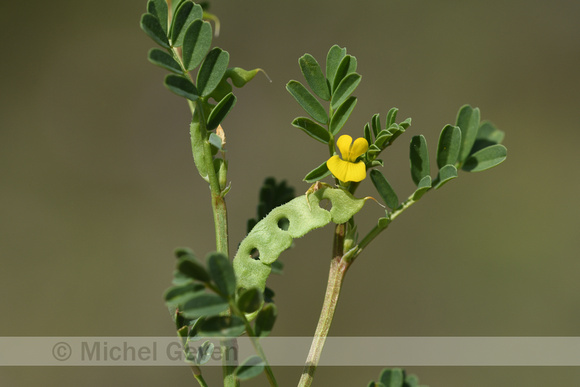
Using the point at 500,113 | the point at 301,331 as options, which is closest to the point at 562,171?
the point at 500,113

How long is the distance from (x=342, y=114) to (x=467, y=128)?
0.83ft

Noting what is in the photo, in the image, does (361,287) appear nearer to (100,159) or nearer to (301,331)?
(301,331)

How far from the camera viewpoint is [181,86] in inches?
25.7

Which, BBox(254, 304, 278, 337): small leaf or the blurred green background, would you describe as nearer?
BBox(254, 304, 278, 337): small leaf

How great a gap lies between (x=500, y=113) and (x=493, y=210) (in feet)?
2.65

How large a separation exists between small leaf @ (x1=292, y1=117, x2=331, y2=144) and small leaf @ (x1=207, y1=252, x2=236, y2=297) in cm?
25

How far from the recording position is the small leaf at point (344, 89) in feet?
2.42

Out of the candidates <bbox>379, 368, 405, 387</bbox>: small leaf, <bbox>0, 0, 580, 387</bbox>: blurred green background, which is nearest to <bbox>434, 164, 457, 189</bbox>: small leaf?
<bbox>379, 368, 405, 387</bbox>: small leaf

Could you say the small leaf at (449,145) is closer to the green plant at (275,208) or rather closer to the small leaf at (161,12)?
the green plant at (275,208)

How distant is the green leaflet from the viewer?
66cm

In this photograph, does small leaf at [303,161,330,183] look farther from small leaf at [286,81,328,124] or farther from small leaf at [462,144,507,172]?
small leaf at [462,144,507,172]

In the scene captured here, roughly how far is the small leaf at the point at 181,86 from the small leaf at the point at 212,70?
0.02 metres

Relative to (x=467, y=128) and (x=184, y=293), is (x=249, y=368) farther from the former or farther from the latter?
(x=467, y=128)

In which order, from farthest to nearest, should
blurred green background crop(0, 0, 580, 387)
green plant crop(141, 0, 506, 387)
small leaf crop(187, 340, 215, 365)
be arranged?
blurred green background crop(0, 0, 580, 387)
small leaf crop(187, 340, 215, 365)
green plant crop(141, 0, 506, 387)
